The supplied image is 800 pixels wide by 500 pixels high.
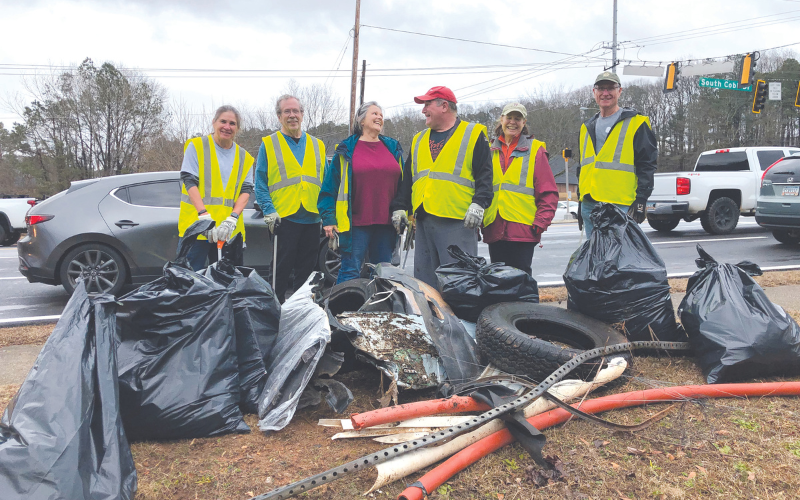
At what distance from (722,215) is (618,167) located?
963 centimetres

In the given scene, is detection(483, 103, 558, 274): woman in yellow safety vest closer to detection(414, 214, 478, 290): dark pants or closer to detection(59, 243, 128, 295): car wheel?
detection(414, 214, 478, 290): dark pants

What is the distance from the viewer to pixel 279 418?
2.42 m

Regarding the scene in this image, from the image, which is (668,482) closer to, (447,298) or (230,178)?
(447,298)

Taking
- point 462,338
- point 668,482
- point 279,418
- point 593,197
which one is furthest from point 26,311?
point 668,482

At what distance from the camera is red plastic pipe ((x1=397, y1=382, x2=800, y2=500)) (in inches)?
76.7

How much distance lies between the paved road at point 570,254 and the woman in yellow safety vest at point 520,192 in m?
2.93

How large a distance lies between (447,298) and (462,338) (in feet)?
1.19

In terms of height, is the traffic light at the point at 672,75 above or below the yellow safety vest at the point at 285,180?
above

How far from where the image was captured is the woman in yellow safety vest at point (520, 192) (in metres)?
3.93

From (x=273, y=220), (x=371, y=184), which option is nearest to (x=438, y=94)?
(x=371, y=184)

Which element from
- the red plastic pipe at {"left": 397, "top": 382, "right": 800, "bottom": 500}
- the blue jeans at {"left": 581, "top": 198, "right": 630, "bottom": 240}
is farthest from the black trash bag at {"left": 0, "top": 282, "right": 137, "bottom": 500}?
the blue jeans at {"left": 581, "top": 198, "right": 630, "bottom": 240}

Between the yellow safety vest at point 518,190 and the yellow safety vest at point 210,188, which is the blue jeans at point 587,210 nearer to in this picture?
the yellow safety vest at point 518,190

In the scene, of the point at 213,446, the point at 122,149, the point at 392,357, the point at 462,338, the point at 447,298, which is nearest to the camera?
the point at 213,446

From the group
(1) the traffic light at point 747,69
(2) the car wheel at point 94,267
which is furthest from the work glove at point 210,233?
(1) the traffic light at point 747,69
